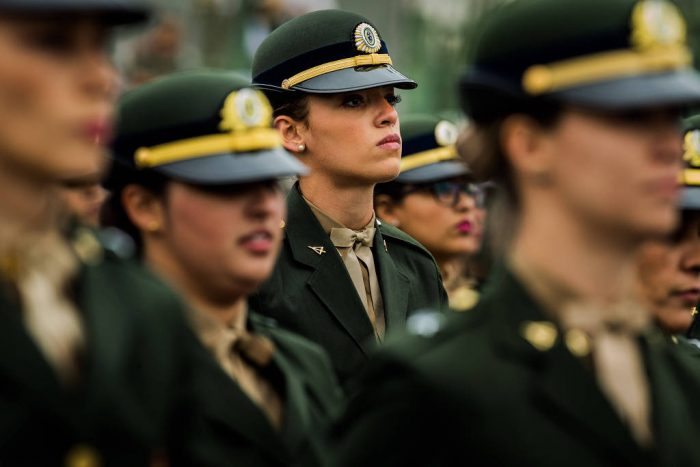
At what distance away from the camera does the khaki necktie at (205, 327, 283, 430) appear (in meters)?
4.38

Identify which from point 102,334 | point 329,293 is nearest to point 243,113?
point 102,334

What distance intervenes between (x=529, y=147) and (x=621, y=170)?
0.99 feet

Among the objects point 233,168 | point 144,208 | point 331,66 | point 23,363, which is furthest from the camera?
point 331,66

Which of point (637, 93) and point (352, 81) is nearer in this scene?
point (637, 93)

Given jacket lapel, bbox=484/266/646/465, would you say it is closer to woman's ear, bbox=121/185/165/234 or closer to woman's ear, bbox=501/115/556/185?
woman's ear, bbox=501/115/556/185

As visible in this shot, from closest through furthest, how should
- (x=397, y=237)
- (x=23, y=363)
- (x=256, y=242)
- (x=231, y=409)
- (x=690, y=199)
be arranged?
(x=23, y=363) → (x=231, y=409) → (x=256, y=242) → (x=690, y=199) → (x=397, y=237)

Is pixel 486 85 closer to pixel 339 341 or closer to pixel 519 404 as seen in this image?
pixel 519 404

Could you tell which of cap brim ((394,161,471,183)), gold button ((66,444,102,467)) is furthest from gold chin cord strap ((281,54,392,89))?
gold button ((66,444,102,467))

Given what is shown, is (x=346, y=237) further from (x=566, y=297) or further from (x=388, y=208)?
(x=566, y=297)

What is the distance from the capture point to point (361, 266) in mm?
6609

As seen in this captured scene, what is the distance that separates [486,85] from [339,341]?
2.45 meters

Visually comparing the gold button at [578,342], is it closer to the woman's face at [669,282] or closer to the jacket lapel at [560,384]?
the jacket lapel at [560,384]

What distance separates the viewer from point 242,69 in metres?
18.5

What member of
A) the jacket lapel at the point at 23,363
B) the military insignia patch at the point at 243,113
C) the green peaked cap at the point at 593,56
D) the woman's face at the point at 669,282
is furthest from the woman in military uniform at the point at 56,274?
the woman's face at the point at 669,282
